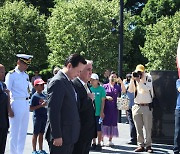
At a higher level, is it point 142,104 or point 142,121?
point 142,104

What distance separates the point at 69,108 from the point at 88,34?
20.4 meters

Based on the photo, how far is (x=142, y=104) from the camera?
1070 centimetres

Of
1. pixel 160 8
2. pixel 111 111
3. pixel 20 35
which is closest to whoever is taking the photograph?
pixel 111 111

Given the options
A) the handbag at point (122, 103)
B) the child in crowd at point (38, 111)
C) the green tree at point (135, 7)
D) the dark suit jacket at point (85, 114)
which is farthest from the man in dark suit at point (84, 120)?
the green tree at point (135, 7)

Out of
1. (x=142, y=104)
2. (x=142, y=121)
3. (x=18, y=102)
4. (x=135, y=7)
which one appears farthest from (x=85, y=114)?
(x=135, y=7)

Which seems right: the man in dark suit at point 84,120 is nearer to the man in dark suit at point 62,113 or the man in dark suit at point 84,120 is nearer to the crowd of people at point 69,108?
the crowd of people at point 69,108

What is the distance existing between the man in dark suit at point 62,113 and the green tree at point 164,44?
22.7 metres

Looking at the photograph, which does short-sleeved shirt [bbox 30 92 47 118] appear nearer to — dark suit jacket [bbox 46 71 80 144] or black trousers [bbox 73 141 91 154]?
black trousers [bbox 73 141 91 154]

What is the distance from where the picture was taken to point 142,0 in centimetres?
4162

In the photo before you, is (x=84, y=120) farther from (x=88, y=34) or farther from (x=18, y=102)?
(x=88, y=34)

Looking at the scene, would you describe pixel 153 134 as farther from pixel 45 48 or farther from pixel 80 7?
pixel 45 48

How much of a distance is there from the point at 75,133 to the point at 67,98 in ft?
1.46

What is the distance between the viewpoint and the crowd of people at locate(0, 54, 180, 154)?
226 inches

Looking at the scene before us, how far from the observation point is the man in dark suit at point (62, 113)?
5.63 m
